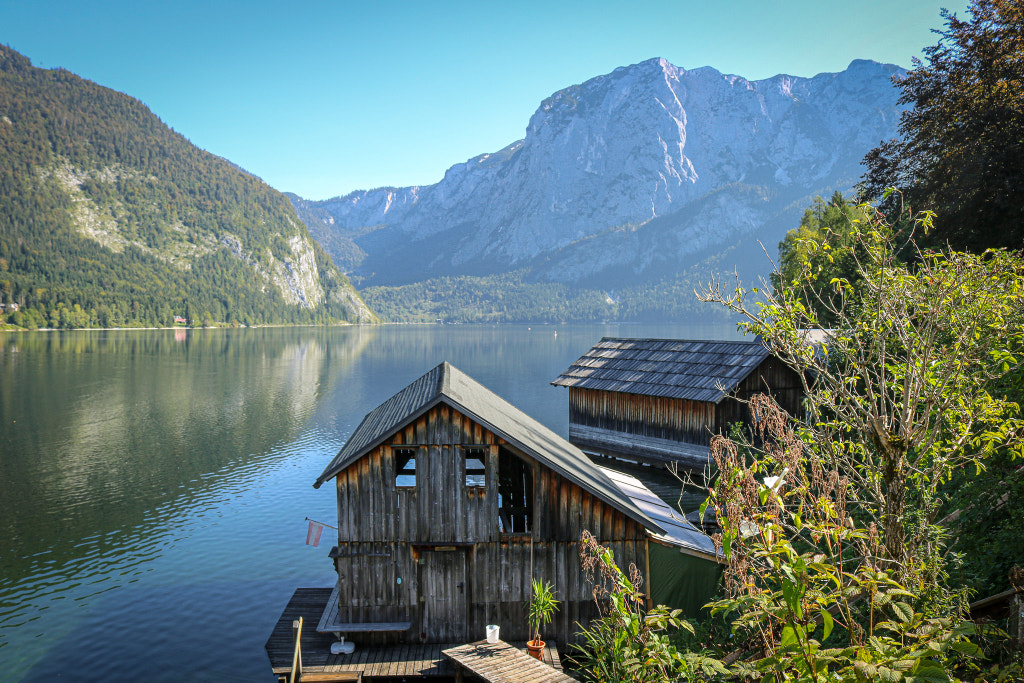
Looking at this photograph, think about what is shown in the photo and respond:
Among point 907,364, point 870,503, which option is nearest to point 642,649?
point 870,503

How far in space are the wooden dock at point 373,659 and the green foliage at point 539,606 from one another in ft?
1.68

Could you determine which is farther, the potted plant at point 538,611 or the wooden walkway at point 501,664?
the potted plant at point 538,611

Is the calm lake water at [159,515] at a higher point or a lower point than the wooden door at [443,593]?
lower

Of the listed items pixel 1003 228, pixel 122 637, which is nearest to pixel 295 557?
pixel 122 637

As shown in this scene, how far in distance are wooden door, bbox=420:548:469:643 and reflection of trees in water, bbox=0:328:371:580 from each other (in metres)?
17.0

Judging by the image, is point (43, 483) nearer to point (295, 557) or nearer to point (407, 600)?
point (295, 557)

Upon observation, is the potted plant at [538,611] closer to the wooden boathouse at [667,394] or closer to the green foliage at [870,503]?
the green foliage at [870,503]

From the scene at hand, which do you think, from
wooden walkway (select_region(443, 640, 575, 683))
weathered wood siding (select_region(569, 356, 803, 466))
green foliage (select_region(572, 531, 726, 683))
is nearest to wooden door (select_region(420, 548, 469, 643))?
wooden walkway (select_region(443, 640, 575, 683))

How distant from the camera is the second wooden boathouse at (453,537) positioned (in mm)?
14234

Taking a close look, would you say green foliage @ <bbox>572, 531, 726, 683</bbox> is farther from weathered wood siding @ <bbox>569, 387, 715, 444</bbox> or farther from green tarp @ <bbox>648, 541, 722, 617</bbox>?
weathered wood siding @ <bbox>569, 387, 715, 444</bbox>

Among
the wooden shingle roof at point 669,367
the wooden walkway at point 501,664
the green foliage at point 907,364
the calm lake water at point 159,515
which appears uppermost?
the green foliage at point 907,364

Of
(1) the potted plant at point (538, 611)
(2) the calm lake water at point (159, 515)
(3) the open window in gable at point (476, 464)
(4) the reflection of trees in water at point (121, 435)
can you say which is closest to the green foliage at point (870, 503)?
(1) the potted plant at point (538, 611)

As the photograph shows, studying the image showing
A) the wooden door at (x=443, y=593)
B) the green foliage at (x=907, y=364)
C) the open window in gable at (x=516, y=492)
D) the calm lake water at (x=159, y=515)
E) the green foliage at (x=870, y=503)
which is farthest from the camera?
the open window in gable at (x=516, y=492)

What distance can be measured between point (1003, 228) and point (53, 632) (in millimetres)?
31596
